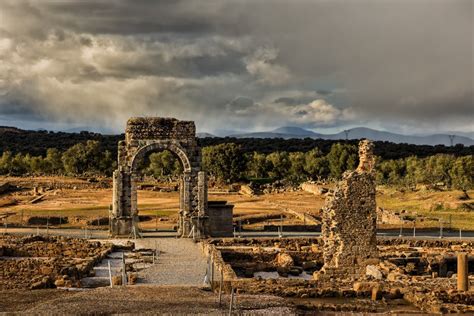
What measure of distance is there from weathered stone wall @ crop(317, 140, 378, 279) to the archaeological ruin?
49.1 feet

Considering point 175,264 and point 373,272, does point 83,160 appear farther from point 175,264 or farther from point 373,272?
point 373,272

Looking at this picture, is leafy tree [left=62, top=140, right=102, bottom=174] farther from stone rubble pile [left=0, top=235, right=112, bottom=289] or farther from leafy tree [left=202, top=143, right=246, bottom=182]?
stone rubble pile [left=0, top=235, right=112, bottom=289]

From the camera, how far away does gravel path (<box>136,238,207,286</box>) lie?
27812mm

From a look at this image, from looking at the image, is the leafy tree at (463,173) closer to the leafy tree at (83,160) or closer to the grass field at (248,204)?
the grass field at (248,204)

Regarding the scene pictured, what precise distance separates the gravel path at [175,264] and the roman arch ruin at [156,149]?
1857 millimetres

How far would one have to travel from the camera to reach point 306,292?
23016mm

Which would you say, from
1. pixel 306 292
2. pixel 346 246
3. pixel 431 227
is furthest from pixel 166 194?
pixel 306 292

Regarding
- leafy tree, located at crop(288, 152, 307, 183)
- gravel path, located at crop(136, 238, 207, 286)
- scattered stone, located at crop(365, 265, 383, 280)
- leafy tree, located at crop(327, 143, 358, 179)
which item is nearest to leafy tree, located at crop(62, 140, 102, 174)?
leafy tree, located at crop(288, 152, 307, 183)

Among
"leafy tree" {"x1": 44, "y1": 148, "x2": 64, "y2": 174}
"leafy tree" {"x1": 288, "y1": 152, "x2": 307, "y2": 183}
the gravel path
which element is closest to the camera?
the gravel path

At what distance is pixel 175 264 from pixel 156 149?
12315mm

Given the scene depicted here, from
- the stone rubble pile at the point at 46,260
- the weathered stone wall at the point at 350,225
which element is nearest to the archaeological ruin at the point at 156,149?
the stone rubble pile at the point at 46,260

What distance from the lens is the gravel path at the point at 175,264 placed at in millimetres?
27812

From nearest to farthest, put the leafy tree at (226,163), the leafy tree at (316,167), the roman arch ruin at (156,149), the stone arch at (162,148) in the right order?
1. the roman arch ruin at (156,149)
2. the stone arch at (162,148)
3. the leafy tree at (226,163)
4. the leafy tree at (316,167)

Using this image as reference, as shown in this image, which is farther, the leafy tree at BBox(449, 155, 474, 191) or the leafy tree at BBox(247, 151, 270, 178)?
the leafy tree at BBox(247, 151, 270, 178)
